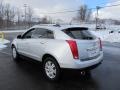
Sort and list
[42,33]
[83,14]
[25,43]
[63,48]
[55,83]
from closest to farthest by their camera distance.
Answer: [63,48]
[55,83]
[42,33]
[25,43]
[83,14]

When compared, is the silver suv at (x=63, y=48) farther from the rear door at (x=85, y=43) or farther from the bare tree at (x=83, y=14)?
the bare tree at (x=83, y=14)

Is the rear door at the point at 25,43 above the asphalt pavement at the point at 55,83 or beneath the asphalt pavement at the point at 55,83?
above

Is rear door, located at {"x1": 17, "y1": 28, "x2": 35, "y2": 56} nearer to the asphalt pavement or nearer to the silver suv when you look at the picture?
the silver suv

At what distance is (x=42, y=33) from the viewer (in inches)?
259

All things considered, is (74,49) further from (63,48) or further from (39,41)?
(39,41)

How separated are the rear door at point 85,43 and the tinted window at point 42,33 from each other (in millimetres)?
622

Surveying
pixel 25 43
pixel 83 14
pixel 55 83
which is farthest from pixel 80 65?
pixel 83 14

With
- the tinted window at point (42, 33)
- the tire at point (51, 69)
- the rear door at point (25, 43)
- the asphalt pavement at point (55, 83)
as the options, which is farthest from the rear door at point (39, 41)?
the asphalt pavement at point (55, 83)

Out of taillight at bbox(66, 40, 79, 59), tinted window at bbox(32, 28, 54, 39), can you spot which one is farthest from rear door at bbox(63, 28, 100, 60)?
tinted window at bbox(32, 28, 54, 39)

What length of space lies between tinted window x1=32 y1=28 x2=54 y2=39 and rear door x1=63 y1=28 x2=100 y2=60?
0.62 metres

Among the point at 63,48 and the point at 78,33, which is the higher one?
the point at 78,33

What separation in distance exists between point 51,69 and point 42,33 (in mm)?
1330

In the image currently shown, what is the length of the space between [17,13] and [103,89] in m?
81.7

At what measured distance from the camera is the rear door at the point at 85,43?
5.51m
